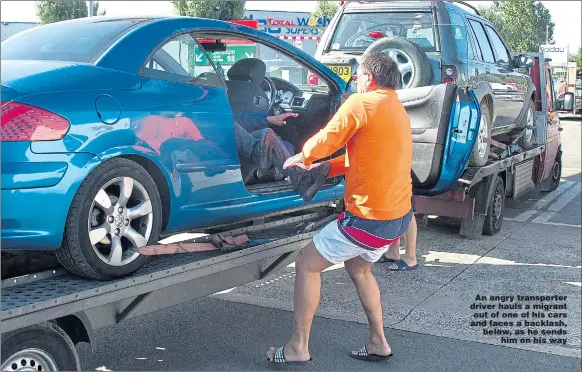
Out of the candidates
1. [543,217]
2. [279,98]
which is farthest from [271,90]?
[543,217]

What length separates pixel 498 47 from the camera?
365 inches

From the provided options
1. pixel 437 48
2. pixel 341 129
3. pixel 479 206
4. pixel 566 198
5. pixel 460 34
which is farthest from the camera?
pixel 566 198

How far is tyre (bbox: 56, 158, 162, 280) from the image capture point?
3.61 meters

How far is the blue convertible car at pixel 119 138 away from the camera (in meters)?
3.45

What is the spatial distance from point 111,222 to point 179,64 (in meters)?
1.17

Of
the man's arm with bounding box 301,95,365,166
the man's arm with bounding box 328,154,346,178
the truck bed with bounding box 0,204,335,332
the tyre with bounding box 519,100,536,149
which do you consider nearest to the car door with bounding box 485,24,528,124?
the tyre with bounding box 519,100,536,149

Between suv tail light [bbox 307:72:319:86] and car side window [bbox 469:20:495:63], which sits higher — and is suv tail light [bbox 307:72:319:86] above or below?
below

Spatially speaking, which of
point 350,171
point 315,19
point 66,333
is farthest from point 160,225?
point 315,19

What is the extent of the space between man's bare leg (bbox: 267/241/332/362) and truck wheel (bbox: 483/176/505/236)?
14.7 ft

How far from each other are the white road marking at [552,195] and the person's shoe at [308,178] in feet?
22.9

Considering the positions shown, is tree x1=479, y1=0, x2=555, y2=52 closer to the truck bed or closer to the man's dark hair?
the man's dark hair

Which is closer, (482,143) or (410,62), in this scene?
(410,62)

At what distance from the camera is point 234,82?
18.0ft

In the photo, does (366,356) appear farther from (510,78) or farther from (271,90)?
(510,78)
